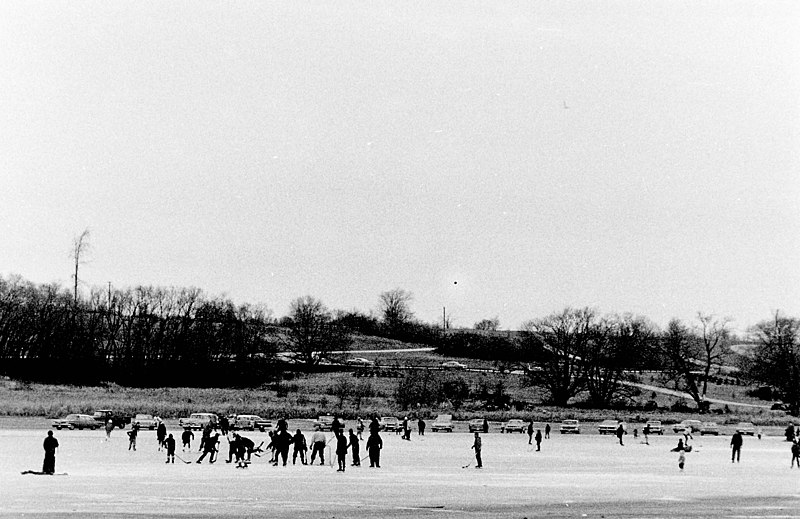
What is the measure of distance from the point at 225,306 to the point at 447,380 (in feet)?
166

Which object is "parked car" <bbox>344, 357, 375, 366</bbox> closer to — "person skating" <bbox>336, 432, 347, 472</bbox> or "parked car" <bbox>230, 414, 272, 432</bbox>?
"parked car" <bbox>230, 414, 272, 432</bbox>

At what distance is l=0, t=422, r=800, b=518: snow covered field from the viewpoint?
21.4 m

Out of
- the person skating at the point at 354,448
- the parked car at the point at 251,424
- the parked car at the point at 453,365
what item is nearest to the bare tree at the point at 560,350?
the parked car at the point at 453,365

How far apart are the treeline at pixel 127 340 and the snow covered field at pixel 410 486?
77883mm

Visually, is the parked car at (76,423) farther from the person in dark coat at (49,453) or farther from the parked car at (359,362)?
the parked car at (359,362)

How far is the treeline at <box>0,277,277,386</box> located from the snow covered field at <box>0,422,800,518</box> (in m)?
77.9

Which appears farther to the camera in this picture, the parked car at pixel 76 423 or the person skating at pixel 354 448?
the parked car at pixel 76 423

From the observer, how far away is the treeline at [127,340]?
11894 cm

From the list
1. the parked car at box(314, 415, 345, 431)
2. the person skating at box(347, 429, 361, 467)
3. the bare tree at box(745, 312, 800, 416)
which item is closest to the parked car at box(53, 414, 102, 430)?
the parked car at box(314, 415, 345, 431)

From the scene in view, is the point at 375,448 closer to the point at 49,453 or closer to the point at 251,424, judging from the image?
the point at 49,453

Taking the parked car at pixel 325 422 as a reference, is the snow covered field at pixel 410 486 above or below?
below

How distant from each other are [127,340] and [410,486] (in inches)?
4194

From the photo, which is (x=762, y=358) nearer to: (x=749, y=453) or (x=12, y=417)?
(x=749, y=453)

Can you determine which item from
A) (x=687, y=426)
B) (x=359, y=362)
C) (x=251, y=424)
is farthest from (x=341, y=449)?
(x=359, y=362)
